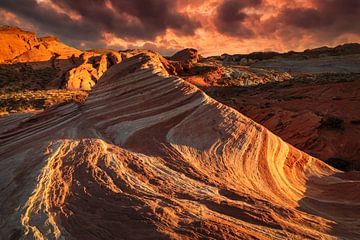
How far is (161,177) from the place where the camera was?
16.3ft

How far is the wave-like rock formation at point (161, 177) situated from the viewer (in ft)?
12.4

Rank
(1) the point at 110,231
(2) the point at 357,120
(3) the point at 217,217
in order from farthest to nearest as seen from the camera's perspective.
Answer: (2) the point at 357,120 → (3) the point at 217,217 → (1) the point at 110,231

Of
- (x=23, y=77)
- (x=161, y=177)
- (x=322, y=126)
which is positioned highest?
(x=161, y=177)

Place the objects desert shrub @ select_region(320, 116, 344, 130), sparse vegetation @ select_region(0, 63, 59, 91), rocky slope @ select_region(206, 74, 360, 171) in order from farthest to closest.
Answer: sparse vegetation @ select_region(0, 63, 59, 91) → desert shrub @ select_region(320, 116, 344, 130) → rocky slope @ select_region(206, 74, 360, 171)

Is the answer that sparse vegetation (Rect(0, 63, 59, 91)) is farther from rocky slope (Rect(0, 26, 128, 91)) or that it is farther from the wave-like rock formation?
the wave-like rock formation

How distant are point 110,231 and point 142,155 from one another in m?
2.16

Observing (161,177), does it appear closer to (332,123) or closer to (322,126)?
(322,126)

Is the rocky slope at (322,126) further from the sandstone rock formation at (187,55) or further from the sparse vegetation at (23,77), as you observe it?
the sandstone rock formation at (187,55)

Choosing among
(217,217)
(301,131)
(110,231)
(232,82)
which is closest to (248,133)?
(217,217)

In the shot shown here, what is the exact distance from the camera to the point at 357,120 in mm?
19688

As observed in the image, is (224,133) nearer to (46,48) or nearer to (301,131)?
(301,131)

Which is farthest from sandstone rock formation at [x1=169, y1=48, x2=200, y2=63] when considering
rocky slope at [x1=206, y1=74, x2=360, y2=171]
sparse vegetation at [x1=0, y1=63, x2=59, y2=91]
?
rocky slope at [x1=206, y1=74, x2=360, y2=171]

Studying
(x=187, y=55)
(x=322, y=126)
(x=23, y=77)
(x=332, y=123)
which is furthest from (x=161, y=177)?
(x=187, y=55)

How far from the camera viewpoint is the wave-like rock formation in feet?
12.4
